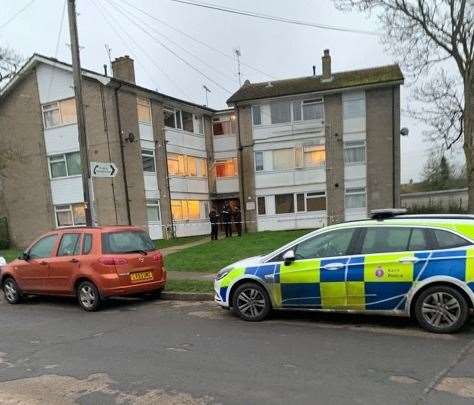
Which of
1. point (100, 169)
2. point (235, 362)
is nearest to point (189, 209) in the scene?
point (100, 169)

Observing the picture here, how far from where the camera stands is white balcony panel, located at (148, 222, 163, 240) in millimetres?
23312

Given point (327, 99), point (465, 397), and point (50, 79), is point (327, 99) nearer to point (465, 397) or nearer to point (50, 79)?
point (50, 79)

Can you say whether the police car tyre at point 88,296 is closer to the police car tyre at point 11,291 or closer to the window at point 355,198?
the police car tyre at point 11,291

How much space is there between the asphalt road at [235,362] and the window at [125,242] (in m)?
1.57

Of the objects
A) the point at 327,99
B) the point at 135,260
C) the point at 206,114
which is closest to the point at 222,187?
the point at 206,114

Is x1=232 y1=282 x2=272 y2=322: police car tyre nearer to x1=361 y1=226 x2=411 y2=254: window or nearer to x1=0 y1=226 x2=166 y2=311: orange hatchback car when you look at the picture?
x1=361 y1=226 x2=411 y2=254: window

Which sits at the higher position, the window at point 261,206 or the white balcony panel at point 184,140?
the white balcony panel at point 184,140

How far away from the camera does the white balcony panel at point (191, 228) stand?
2533 centimetres

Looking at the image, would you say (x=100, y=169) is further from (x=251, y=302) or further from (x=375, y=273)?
(x=375, y=273)

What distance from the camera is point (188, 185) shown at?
26.5 m

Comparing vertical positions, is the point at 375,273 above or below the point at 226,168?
below

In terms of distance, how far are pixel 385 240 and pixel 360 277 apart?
604 millimetres

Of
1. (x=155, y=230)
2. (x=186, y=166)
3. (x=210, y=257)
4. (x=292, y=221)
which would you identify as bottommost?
(x=292, y=221)

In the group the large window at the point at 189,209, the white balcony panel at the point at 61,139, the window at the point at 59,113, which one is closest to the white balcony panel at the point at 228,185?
the large window at the point at 189,209
